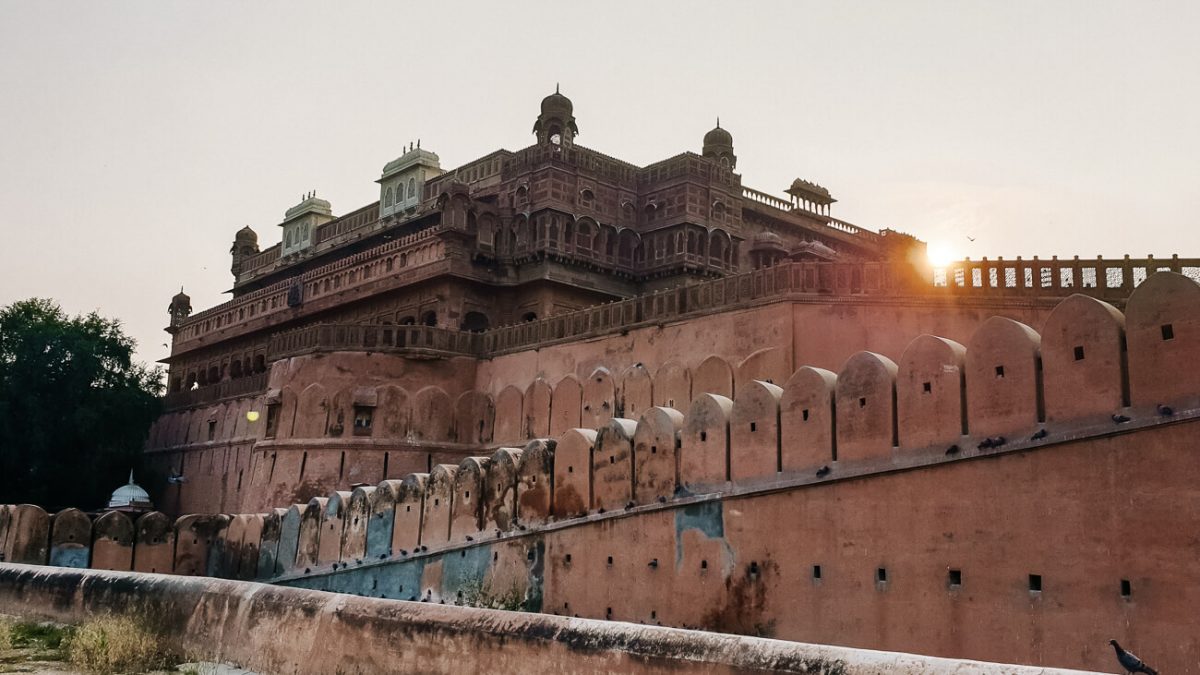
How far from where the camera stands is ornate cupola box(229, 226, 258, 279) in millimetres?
45406

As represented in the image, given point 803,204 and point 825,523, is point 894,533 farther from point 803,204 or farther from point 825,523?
point 803,204

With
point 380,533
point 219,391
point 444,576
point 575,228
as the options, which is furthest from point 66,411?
point 444,576

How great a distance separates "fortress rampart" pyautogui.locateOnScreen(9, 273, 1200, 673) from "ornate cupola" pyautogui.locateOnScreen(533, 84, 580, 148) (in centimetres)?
1737

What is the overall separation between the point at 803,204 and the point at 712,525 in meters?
25.2

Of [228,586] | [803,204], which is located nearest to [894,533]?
[228,586]

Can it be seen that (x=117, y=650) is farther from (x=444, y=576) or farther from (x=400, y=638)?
(x=444, y=576)

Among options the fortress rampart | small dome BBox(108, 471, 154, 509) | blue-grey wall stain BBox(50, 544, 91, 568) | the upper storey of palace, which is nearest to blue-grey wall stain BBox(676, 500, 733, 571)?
the fortress rampart

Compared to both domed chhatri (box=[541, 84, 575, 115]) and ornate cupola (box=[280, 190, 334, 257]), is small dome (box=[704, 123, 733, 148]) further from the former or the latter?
ornate cupola (box=[280, 190, 334, 257])

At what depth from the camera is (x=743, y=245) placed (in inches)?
1199

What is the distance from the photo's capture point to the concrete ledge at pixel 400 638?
18.6 feet

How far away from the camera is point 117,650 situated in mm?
9117

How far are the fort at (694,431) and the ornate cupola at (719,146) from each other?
96 mm

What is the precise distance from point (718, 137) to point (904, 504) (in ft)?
83.4

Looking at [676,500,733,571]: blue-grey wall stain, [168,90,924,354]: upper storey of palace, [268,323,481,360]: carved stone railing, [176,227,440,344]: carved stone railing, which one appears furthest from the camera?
[176,227,440,344]: carved stone railing
